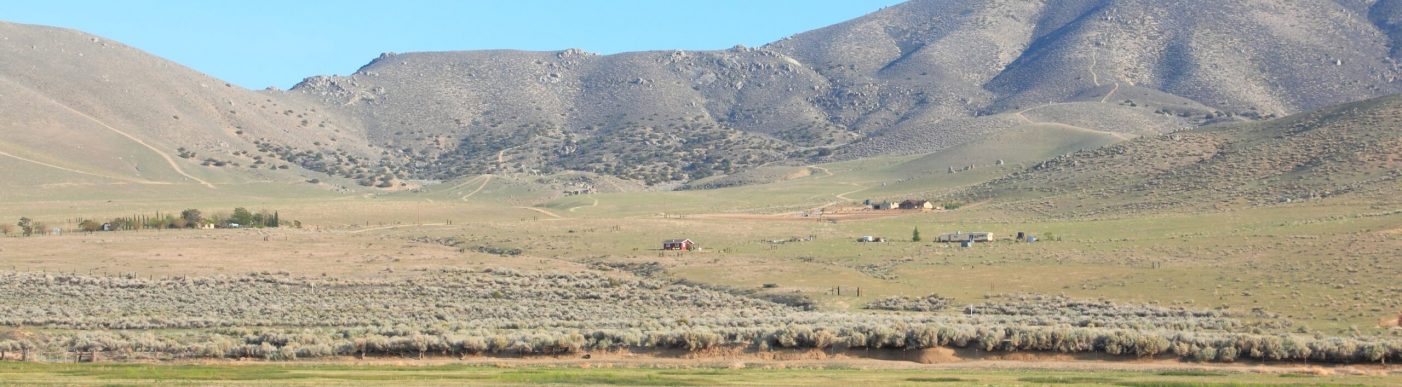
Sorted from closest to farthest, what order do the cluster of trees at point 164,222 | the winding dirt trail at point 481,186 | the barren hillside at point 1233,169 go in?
the cluster of trees at point 164,222 → the barren hillside at point 1233,169 → the winding dirt trail at point 481,186

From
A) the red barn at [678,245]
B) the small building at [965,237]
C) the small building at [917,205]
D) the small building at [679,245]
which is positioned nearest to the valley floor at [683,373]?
the small building at [679,245]

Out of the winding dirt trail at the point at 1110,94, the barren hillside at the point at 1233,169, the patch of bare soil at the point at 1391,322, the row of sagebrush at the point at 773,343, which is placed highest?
the winding dirt trail at the point at 1110,94

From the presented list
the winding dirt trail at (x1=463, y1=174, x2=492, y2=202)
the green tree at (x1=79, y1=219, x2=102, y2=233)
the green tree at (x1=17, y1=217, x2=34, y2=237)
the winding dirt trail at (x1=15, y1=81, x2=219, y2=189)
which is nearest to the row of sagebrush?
the green tree at (x1=17, y1=217, x2=34, y2=237)

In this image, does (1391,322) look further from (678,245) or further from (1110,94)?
(1110,94)

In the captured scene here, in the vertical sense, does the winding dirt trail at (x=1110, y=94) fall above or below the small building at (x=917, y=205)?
above

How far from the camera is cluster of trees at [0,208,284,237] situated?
92625 mm

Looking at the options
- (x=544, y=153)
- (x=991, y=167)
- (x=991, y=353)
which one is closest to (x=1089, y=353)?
(x=991, y=353)

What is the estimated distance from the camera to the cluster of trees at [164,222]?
92.6 meters

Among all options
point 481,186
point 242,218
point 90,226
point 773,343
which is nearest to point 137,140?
point 481,186

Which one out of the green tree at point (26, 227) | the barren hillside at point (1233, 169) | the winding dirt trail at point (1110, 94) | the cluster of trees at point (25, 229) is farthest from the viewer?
the winding dirt trail at point (1110, 94)

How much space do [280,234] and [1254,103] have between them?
133972 millimetres

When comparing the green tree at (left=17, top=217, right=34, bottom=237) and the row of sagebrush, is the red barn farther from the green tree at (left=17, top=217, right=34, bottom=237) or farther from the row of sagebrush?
the green tree at (left=17, top=217, right=34, bottom=237)

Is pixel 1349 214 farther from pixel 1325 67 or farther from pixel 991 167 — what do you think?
pixel 1325 67

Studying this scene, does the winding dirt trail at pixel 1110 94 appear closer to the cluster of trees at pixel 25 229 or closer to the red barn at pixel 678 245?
the red barn at pixel 678 245
